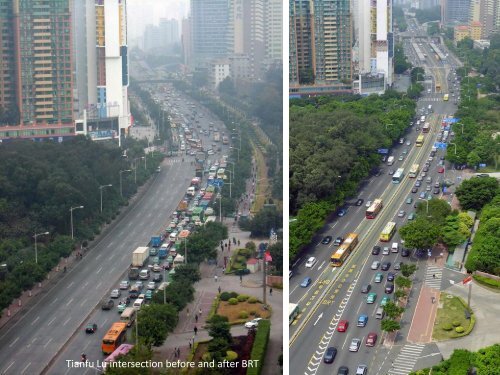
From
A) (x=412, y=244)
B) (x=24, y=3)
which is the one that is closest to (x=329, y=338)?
(x=412, y=244)

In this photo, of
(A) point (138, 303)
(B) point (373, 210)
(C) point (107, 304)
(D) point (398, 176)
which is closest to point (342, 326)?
(A) point (138, 303)

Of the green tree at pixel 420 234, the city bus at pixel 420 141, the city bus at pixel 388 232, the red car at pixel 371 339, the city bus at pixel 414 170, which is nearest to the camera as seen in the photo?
the red car at pixel 371 339

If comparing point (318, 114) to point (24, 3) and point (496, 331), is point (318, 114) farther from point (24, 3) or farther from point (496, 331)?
point (24, 3)

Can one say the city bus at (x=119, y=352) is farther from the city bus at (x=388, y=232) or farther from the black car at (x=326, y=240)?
the city bus at (x=388, y=232)

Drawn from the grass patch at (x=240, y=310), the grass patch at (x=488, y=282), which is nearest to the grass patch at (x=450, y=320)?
the grass patch at (x=488, y=282)

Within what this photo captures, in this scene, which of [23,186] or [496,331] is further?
[496,331]

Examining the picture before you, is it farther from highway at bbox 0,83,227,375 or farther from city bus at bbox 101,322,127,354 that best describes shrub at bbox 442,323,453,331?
city bus at bbox 101,322,127,354
